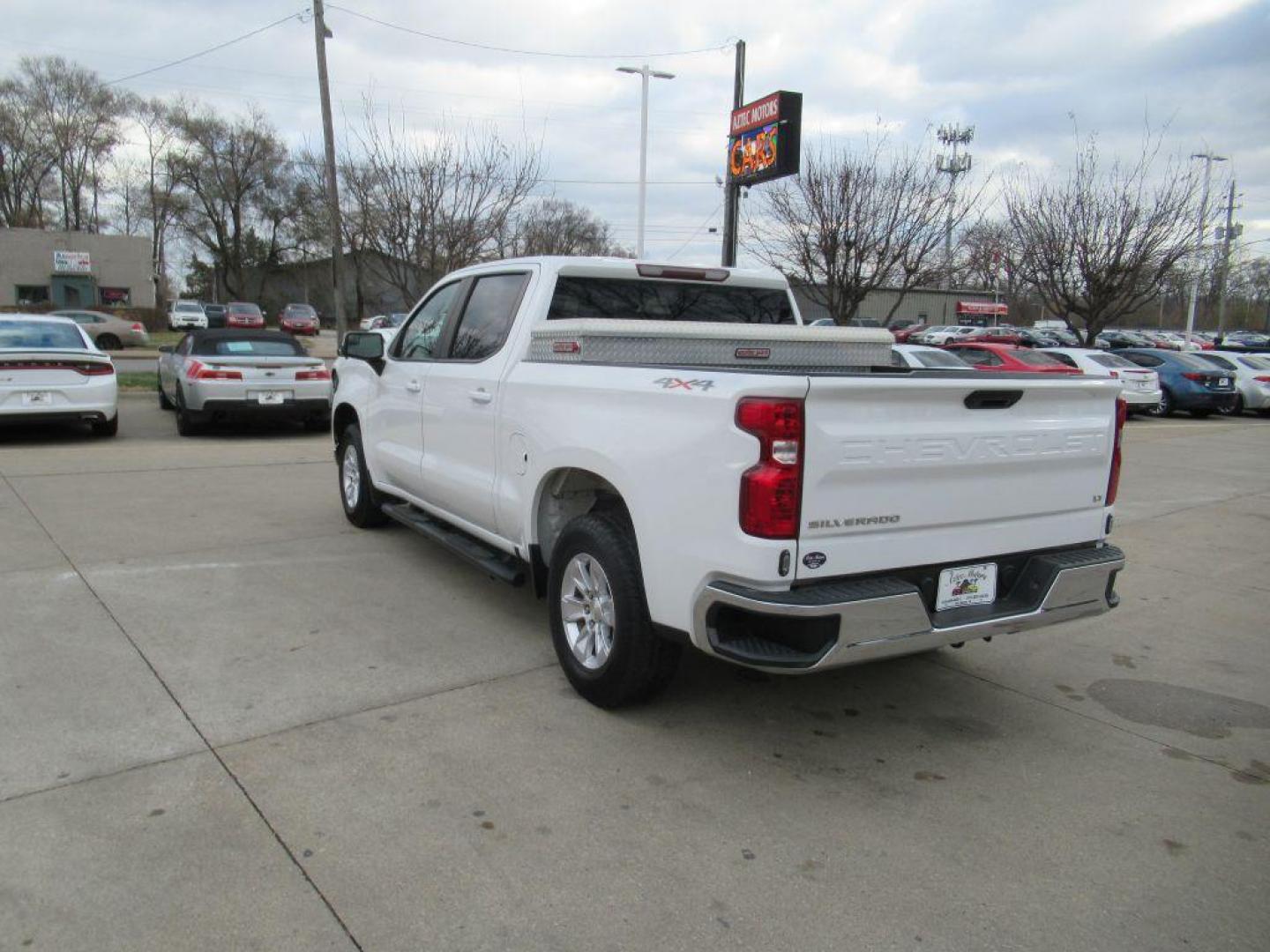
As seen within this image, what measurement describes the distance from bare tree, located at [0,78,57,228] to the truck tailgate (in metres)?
66.8

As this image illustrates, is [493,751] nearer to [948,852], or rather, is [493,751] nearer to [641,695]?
[641,695]

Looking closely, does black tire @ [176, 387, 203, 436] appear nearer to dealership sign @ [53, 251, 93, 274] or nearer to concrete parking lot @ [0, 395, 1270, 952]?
concrete parking lot @ [0, 395, 1270, 952]

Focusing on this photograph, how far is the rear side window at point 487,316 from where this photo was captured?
480cm

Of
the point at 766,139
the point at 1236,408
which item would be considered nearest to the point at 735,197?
the point at 766,139

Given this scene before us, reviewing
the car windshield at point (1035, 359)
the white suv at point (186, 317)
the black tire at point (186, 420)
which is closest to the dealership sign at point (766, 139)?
the car windshield at point (1035, 359)

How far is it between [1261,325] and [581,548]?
95.6m

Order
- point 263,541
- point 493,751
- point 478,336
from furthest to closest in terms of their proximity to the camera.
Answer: point 263,541 < point 478,336 < point 493,751

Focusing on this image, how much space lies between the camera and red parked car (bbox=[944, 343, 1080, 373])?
17703mm

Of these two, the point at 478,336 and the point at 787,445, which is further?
the point at 478,336

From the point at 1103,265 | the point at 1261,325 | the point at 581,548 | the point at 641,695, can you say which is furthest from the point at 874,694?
the point at 1261,325

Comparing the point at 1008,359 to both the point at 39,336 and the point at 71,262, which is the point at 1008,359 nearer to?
the point at 39,336

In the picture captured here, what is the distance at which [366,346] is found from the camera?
20.0 feet

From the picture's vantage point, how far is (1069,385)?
360cm

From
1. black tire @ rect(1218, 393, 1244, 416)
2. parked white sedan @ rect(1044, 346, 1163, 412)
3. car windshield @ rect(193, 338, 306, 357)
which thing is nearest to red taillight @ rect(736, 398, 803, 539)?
car windshield @ rect(193, 338, 306, 357)
